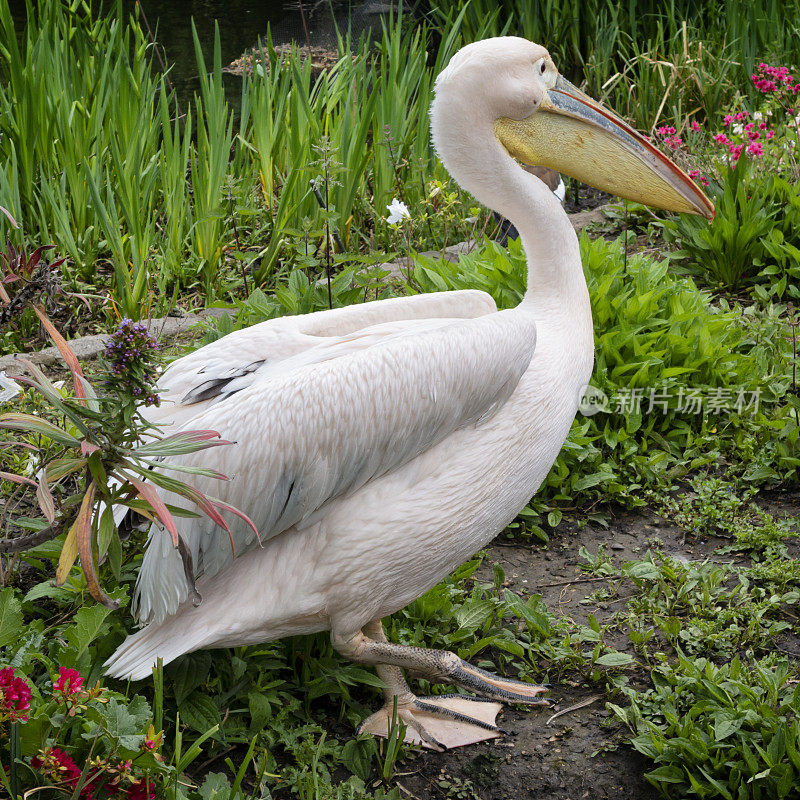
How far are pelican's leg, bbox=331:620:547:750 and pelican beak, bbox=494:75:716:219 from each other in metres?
1.32

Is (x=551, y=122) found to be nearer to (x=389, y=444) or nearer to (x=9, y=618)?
(x=389, y=444)

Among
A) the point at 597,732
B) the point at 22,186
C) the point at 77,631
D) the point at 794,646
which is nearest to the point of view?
the point at 77,631

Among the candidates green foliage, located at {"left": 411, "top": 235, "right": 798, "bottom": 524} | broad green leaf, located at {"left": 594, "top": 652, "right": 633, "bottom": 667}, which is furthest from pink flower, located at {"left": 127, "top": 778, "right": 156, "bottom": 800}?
green foliage, located at {"left": 411, "top": 235, "right": 798, "bottom": 524}

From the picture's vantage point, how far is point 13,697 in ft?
4.98

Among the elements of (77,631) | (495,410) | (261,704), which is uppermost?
(495,410)

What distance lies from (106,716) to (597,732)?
3.57 feet

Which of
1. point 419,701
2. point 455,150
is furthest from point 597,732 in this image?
point 455,150

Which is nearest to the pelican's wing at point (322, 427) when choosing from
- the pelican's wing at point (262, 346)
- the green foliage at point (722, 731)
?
the pelican's wing at point (262, 346)

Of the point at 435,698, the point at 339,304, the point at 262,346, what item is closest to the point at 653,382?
the point at 339,304

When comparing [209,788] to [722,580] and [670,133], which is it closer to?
[722,580]

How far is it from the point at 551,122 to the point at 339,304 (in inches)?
42.2

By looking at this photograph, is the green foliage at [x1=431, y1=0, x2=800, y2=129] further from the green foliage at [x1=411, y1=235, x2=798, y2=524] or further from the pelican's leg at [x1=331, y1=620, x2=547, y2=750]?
the pelican's leg at [x1=331, y1=620, x2=547, y2=750]

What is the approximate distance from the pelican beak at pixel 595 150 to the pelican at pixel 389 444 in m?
0.09

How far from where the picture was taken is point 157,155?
12.8 feet
